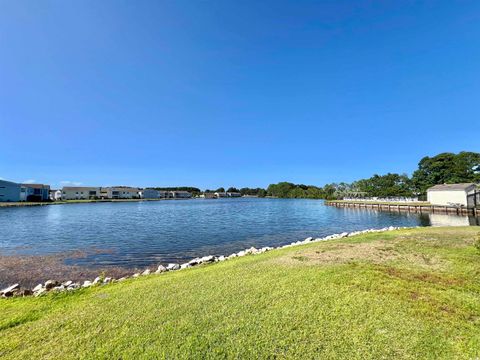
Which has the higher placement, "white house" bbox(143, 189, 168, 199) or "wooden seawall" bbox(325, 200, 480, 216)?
"white house" bbox(143, 189, 168, 199)

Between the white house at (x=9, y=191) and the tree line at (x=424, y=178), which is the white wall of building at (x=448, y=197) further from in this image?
the white house at (x=9, y=191)

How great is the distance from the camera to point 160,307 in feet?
16.4

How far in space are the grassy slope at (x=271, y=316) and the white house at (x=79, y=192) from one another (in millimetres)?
110779

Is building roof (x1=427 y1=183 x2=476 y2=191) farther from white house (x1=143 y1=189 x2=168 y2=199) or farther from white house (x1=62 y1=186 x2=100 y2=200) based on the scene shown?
white house (x1=143 y1=189 x2=168 y2=199)

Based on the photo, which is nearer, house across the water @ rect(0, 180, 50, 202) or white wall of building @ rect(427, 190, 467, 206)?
white wall of building @ rect(427, 190, 467, 206)

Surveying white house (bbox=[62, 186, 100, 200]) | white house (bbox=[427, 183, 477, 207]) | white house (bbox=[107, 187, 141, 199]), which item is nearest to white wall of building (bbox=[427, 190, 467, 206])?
white house (bbox=[427, 183, 477, 207])

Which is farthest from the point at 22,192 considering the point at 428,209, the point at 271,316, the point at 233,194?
the point at 233,194

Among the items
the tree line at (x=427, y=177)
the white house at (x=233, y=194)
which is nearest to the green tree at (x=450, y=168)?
the tree line at (x=427, y=177)

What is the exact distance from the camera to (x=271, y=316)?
432 cm

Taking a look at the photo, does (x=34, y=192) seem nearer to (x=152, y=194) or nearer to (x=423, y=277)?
(x=152, y=194)

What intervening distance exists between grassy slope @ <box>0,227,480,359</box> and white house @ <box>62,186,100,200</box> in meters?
111

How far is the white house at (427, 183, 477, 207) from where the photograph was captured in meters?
38.2

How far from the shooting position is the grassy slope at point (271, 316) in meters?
3.50

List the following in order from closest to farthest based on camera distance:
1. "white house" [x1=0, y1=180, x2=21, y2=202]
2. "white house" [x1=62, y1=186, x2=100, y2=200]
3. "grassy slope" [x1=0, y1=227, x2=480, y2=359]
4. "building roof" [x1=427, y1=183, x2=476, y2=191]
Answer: "grassy slope" [x1=0, y1=227, x2=480, y2=359] < "building roof" [x1=427, y1=183, x2=476, y2=191] < "white house" [x1=0, y1=180, x2=21, y2=202] < "white house" [x1=62, y1=186, x2=100, y2=200]
